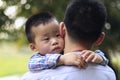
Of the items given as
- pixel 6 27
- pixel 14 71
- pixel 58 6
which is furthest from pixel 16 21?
pixel 14 71

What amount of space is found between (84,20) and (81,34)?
0.17ft

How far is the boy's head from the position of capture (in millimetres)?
1759

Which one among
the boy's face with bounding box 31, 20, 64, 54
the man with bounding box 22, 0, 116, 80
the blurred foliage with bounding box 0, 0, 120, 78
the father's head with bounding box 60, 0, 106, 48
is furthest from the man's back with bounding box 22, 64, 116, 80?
the blurred foliage with bounding box 0, 0, 120, 78

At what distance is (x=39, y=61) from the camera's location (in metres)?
1.59

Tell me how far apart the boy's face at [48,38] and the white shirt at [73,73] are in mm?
249

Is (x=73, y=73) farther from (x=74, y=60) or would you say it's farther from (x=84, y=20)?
(x=84, y=20)

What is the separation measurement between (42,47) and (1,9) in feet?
5.42

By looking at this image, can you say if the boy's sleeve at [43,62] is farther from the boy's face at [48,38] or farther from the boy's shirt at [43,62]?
the boy's face at [48,38]

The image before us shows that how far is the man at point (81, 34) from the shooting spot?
4.83 ft

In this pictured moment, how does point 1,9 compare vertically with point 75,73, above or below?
above

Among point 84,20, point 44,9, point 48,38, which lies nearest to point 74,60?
point 84,20

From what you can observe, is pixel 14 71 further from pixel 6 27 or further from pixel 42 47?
pixel 42 47

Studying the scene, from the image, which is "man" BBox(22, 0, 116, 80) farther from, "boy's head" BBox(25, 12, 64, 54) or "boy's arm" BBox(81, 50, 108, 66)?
"boy's head" BBox(25, 12, 64, 54)

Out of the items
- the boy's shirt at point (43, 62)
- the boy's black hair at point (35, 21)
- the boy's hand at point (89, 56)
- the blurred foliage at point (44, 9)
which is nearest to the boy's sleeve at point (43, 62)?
the boy's shirt at point (43, 62)
